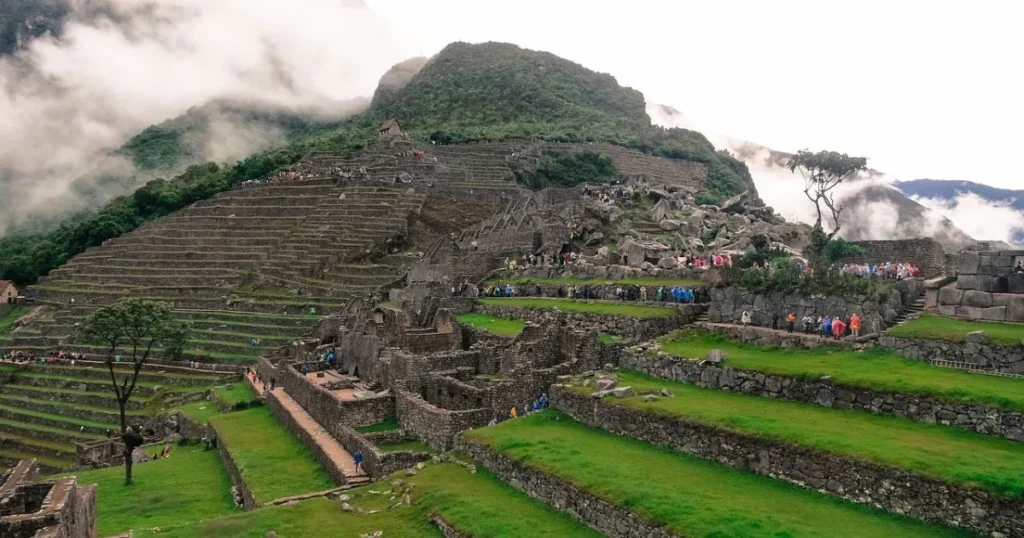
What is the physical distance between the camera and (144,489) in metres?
21.4

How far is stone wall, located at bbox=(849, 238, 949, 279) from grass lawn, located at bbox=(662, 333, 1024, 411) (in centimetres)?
965

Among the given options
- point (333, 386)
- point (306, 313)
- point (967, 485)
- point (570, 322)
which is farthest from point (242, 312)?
point (967, 485)

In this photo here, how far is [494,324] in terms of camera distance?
94.4ft

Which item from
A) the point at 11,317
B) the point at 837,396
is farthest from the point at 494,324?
the point at 11,317

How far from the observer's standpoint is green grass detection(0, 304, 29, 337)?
185 feet

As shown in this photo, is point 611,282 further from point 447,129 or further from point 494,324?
point 447,129

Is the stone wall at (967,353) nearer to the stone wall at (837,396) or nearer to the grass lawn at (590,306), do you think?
the stone wall at (837,396)

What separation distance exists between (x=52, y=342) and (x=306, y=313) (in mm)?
19081

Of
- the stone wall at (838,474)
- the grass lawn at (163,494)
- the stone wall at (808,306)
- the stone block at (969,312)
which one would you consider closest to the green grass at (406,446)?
the grass lawn at (163,494)

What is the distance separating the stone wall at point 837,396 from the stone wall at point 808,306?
3.57 metres

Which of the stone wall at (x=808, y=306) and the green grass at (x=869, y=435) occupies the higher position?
the stone wall at (x=808, y=306)

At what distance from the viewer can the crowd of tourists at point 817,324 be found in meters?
18.0

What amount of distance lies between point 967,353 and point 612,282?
16333 mm

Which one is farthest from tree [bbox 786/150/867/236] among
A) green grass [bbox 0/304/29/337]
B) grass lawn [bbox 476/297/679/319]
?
green grass [bbox 0/304/29/337]
